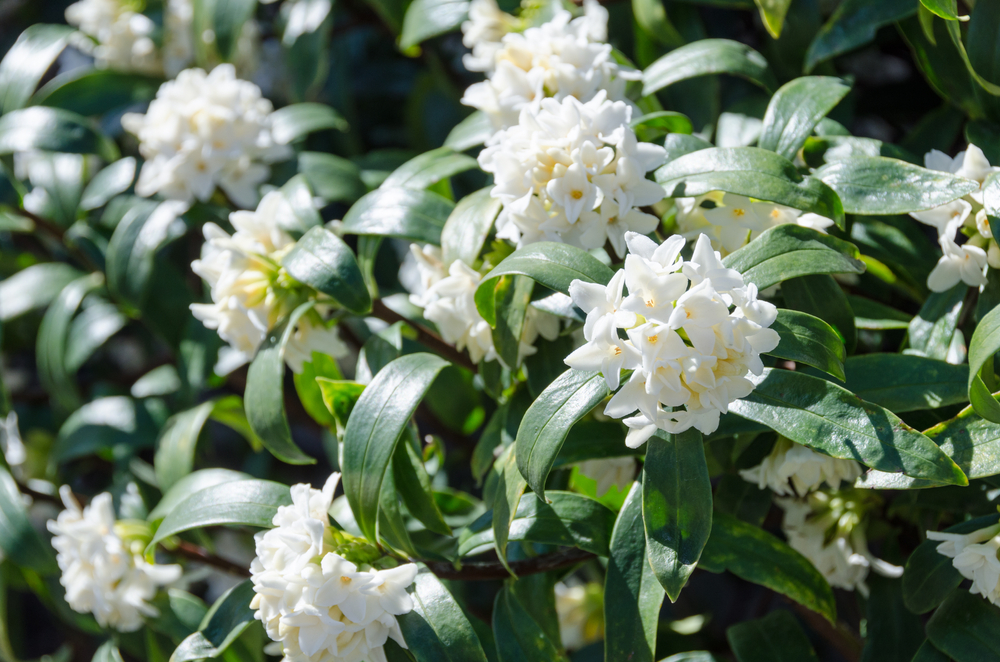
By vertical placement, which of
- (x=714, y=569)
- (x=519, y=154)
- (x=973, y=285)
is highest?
(x=519, y=154)

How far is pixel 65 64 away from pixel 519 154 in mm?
1876

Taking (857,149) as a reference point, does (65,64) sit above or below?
below

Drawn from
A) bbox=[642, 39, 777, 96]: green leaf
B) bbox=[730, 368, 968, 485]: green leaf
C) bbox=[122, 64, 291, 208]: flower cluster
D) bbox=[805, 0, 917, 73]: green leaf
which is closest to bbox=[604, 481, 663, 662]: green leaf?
bbox=[730, 368, 968, 485]: green leaf

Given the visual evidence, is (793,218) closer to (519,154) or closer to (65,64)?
(519,154)

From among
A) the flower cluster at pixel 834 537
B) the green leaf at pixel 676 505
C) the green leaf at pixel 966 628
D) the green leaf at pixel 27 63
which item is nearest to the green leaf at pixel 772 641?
the flower cluster at pixel 834 537

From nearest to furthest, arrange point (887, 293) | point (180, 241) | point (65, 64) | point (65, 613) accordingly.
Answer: point (887, 293) → point (65, 613) → point (180, 241) → point (65, 64)

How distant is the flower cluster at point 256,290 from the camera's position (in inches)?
36.5

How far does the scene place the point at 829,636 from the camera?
1.04m

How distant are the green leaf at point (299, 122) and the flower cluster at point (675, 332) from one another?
2.81 ft

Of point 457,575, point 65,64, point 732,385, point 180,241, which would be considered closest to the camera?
point 732,385

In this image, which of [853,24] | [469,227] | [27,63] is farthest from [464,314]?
[27,63]

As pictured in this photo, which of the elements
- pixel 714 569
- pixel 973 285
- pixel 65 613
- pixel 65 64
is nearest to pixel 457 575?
pixel 714 569

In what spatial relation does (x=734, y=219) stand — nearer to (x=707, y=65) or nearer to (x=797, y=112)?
(x=797, y=112)

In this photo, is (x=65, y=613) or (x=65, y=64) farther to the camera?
(x=65, y=64)
